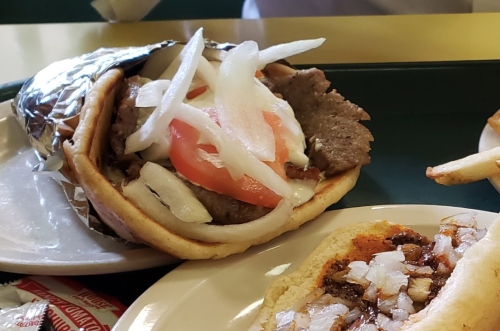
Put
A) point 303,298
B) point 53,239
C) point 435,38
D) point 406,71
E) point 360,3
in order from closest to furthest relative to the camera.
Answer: point 303,298
point 53,239
point 406,71
point 435,38
point 360,3

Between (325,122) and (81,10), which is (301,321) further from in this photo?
(81,10)

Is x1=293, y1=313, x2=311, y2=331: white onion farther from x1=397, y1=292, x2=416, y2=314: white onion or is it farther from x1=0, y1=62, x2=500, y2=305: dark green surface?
x1=0, y1=62, x2=500, y2=305: dark green surface

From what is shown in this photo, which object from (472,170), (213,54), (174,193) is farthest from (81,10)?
(472,170)

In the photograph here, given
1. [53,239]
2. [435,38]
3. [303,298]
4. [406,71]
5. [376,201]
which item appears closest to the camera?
[303,298]

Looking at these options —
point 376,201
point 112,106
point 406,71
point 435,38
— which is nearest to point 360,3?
point 435,38

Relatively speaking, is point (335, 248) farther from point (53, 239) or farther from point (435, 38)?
point (435, 38)

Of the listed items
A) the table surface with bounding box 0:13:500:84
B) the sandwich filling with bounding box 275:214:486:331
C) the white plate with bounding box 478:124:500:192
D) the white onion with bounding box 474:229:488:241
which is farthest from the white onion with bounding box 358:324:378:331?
the table surface with bounding box 0:13:500:84
